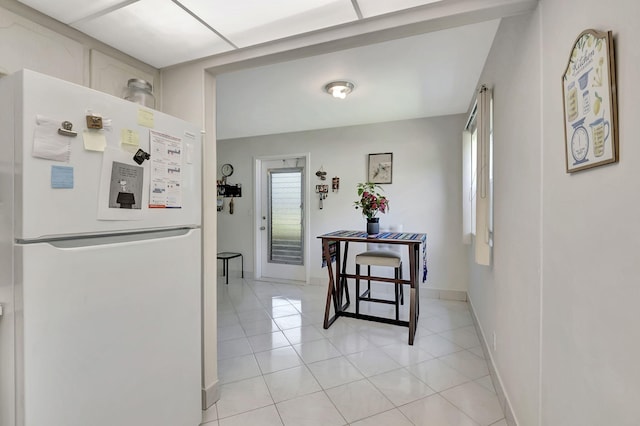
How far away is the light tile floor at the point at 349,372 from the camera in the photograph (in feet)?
5.58

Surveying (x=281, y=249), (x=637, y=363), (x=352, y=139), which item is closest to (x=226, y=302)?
(x=281, y=249)

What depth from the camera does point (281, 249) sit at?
4785 mm

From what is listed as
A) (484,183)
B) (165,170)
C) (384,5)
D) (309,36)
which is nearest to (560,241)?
(484,183)

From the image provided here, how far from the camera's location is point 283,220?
4.76 m

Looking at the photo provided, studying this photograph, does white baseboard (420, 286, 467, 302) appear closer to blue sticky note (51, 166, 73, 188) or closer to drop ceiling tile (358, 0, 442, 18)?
drop ceiling tile (358, 0, 442, 18)

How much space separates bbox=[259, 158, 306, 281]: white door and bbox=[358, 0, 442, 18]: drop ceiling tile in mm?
3237

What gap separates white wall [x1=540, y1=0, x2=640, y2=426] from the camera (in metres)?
0.67

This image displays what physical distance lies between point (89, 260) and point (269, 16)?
1307 mm

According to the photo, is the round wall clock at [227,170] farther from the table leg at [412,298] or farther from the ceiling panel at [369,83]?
the table leg at [412,298]

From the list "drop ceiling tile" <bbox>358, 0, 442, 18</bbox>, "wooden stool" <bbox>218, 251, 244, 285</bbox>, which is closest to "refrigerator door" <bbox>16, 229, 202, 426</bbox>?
"drop ceiling tile" <bbox>358, 0, 442, 18</bbox>

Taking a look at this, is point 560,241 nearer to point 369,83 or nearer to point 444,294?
point 369,83

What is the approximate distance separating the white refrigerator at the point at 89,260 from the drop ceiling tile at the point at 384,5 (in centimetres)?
102

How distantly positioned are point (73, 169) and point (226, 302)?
3061 millimetres

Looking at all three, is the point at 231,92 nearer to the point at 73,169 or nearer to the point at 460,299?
the point at 73,169
